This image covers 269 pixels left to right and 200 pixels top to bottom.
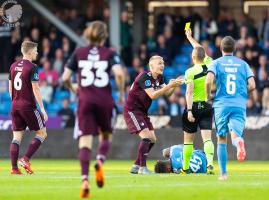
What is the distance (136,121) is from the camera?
17609 mm

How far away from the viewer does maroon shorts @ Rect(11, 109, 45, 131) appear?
57.2ft

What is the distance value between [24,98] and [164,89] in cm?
254

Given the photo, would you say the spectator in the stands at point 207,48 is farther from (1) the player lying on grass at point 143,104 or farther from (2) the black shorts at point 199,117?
(2) the black shorts at point 199,117

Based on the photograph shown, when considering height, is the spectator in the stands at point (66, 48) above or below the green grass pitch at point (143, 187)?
above

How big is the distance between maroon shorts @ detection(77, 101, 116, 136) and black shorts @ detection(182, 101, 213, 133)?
4668mm

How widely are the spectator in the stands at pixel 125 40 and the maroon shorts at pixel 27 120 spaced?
520 inches

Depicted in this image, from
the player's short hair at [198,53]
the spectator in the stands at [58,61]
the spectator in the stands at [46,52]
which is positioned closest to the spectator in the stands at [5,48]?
the spectator in the stands at [46,52]

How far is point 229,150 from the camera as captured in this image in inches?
992

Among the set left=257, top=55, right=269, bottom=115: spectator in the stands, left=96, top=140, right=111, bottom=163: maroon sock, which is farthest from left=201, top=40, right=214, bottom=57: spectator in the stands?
left=96, top=140, right=111, bottom=163: maroon sock

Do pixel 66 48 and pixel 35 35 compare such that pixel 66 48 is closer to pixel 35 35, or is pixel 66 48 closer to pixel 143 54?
pixel 35 35

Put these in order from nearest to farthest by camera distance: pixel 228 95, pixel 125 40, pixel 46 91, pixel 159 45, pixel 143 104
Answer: pixel 228 95 < pixel 143 104 < pixel 46 91 < pixel 159 45 < pixel 125 40

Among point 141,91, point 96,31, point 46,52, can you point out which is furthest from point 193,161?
point 46,52

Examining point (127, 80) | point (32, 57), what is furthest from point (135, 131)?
point (127, 80)

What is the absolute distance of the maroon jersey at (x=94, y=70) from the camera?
1276 centimetres
